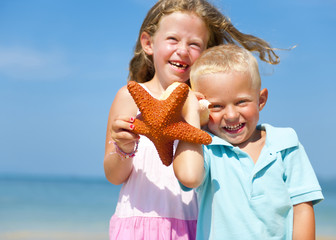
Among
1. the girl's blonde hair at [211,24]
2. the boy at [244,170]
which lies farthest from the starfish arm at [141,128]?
the girl's blonde hair at [211,24]

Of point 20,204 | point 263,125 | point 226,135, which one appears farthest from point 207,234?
point 20,204

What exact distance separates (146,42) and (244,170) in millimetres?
1579

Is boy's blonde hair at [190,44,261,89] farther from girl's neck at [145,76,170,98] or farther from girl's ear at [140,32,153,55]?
girl's ear at [140,32,153,55]

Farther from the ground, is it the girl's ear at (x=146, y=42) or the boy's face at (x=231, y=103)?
the girl's ear at (x=146, y=42)

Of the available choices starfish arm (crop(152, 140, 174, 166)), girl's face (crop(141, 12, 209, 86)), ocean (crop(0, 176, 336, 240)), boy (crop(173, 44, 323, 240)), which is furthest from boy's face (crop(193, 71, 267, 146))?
ocean (crop(0, 176, 336, 240))

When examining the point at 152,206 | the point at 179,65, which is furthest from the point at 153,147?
the point at 179,65

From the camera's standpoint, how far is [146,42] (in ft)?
11.9

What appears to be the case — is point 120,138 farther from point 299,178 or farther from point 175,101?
point 299,178

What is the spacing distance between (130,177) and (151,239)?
0.45 meters

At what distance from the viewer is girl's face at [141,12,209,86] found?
321cm

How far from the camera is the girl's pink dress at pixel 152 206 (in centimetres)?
288

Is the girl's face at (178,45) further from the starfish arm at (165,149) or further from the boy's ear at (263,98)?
the starfish arm at (165,149)

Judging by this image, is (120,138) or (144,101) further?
(120,138)

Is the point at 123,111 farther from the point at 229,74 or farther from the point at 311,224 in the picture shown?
the point at 311,224
